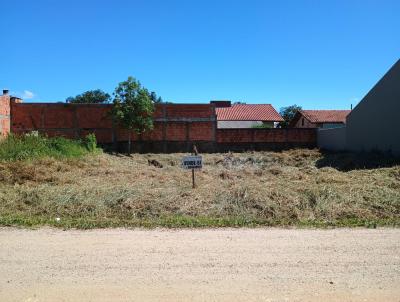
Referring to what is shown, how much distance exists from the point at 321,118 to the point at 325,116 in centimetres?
106

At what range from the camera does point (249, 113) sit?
55000 millimetres

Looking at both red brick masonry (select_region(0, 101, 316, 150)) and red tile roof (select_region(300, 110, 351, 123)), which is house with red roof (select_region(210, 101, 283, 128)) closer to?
red tile roof (select_region(300, 110, 351, 123))

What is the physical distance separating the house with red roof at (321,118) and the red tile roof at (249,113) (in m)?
3.92

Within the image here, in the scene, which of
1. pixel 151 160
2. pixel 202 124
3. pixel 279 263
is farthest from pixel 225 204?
pixel 202 124

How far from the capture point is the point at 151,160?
26.9 meters

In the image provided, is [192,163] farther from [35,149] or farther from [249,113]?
[249,113]

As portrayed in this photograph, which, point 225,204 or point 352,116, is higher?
point 352,116

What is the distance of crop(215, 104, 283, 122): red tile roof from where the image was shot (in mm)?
53566

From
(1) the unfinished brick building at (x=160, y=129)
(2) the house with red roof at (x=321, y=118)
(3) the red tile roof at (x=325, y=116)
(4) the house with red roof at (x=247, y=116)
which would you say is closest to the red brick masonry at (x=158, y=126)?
(1) the unfinished brick building at (x=160, y=129)

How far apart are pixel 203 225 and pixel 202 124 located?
25.5 meters

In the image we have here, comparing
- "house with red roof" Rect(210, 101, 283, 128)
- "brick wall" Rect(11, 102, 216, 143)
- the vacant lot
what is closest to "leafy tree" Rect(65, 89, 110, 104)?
"house with red roof" Rect(210, 101, 283, 128)

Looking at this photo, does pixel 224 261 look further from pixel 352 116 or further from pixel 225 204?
pixel 352 116

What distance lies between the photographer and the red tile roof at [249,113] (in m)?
53.6

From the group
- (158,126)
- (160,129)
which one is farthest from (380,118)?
(158,126)
